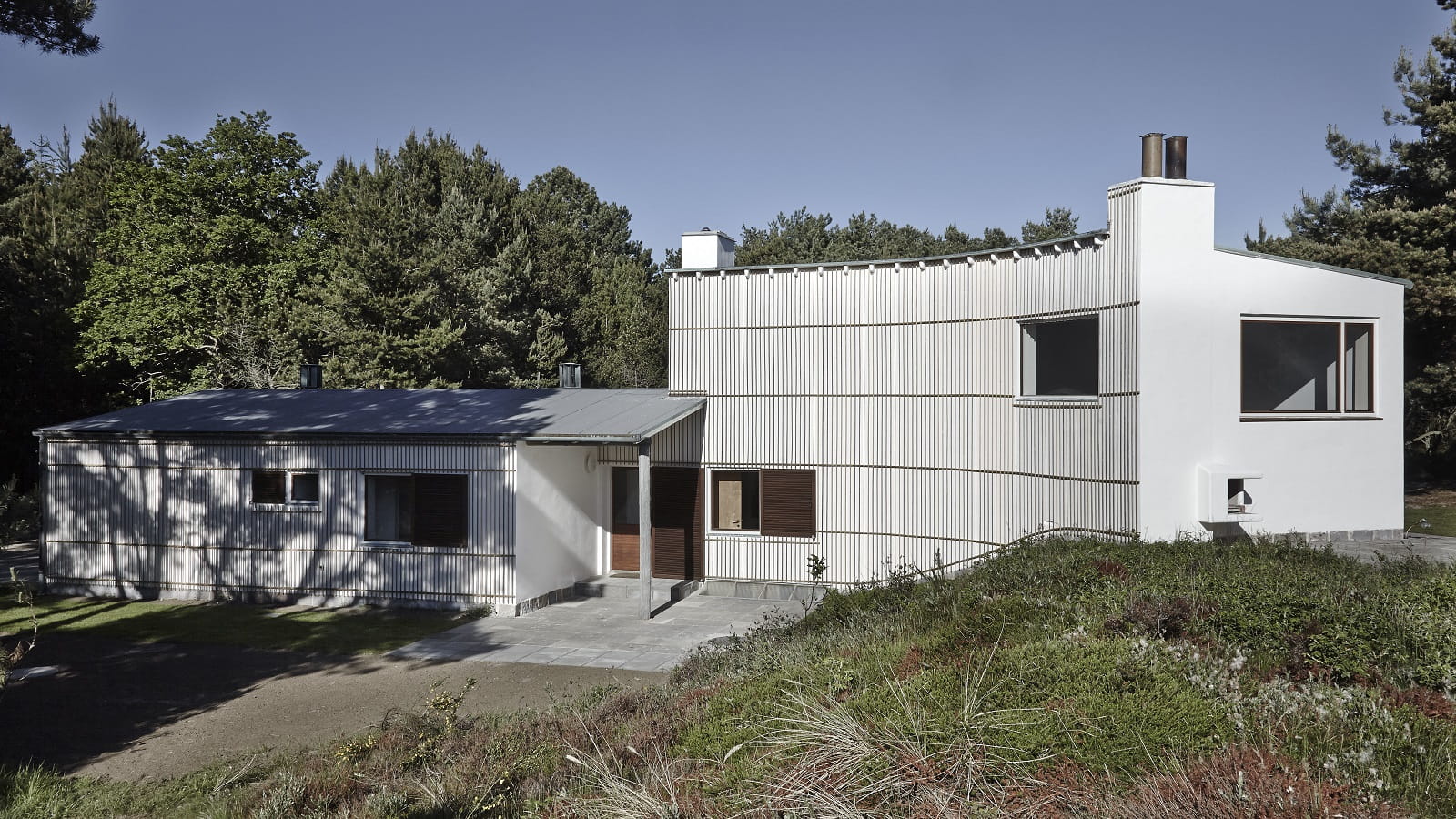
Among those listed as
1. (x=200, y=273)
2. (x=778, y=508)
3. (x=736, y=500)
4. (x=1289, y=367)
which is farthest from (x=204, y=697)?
(x=200, y=273)

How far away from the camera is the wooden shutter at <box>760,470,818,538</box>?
17219 millimetres

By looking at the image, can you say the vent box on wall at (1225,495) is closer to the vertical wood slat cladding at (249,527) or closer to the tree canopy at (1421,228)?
the vertical wood slat cladding at (249,527)

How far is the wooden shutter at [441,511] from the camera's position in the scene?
15844mm

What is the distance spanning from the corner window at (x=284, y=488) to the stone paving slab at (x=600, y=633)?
3756 millimetres

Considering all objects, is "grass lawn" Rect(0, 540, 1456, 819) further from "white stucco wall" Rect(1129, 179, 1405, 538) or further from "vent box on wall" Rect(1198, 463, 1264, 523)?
"white stucco wall" Rect(1129, 179, 1405, 538)

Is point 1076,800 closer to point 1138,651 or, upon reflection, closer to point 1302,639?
point 1138,651

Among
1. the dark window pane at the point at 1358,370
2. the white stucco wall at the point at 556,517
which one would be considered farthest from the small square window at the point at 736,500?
the dark window pane at the point at 1358,370

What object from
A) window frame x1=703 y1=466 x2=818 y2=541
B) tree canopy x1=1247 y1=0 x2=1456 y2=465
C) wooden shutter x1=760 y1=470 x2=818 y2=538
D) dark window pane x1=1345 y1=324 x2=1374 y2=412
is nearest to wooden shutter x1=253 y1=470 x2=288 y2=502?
window frame x1=703 y1=466 x2=818 y2=541

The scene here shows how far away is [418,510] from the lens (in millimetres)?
Answer: 16031

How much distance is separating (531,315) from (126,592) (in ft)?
67.2

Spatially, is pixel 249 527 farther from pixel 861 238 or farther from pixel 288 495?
pixel 861 238

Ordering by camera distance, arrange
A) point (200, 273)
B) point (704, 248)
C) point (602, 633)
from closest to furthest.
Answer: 1. point (602, 633)
2. point (704, 248)
3. point (200, 273)

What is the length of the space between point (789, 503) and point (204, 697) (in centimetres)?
918

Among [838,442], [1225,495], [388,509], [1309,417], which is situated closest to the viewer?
[1225,495]
